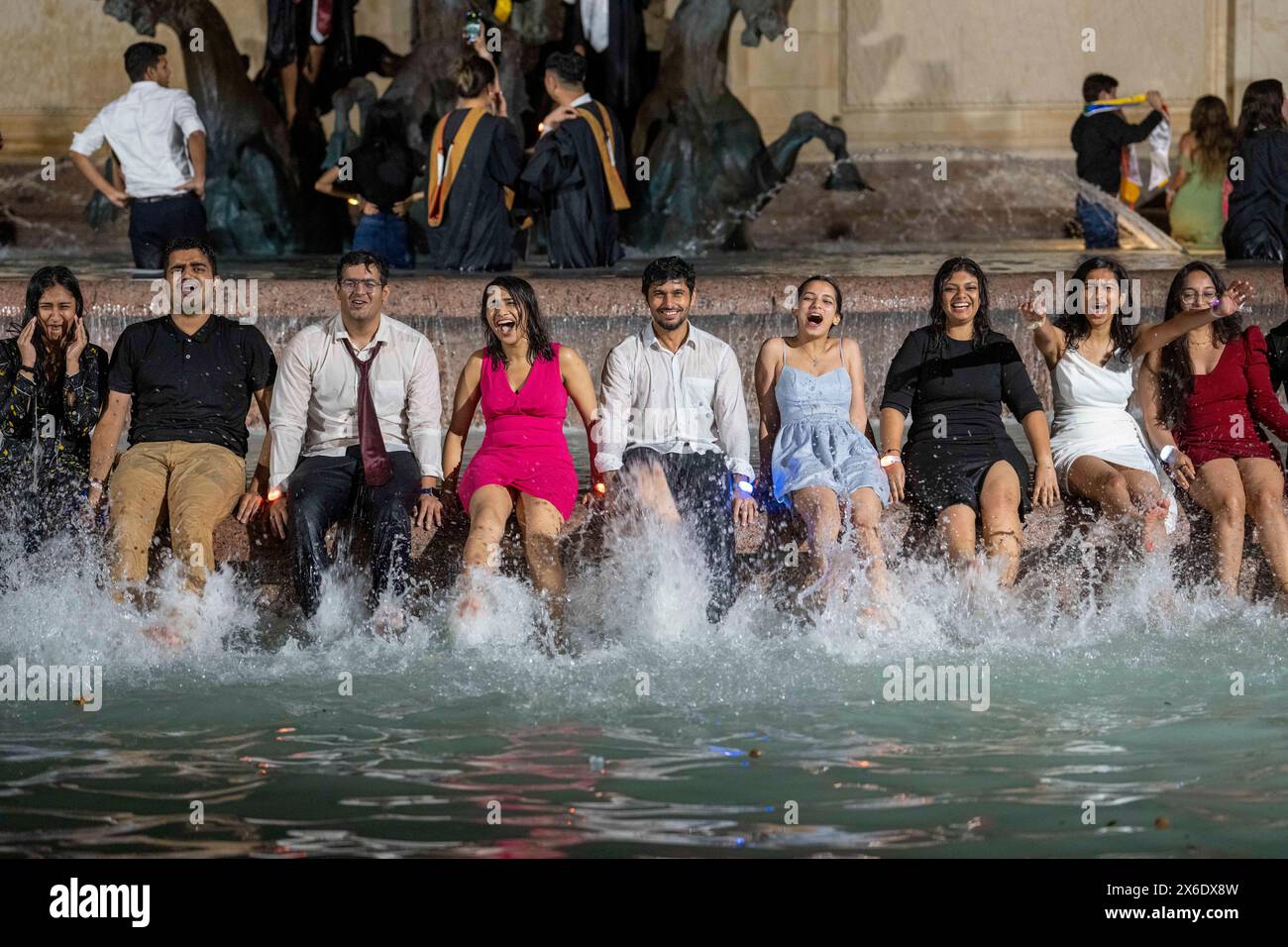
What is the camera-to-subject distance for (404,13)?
17.1m

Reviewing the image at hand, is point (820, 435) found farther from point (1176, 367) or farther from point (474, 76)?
point (474, 76)

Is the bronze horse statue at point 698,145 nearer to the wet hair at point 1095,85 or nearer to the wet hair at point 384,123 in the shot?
the wet hair at point 384,123

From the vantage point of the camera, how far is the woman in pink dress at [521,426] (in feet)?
21.3

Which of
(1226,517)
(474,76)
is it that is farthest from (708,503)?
(474,76)

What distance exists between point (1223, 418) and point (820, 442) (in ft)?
4.91

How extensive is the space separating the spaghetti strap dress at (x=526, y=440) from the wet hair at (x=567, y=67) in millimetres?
4303

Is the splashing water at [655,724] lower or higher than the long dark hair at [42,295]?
lower

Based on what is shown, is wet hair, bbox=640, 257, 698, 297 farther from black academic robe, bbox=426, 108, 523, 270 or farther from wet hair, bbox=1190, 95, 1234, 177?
wet hair, bbox=1190, 95, 1234, 177

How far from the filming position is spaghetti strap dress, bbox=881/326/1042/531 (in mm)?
6836

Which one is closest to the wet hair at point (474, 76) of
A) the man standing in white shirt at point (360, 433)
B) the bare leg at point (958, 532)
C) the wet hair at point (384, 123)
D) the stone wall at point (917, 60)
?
the wet hair at point (384, 123)

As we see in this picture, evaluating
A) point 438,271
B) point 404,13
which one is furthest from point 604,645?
point 404,13

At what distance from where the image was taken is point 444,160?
10.9 metres

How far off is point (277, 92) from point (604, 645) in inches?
375
